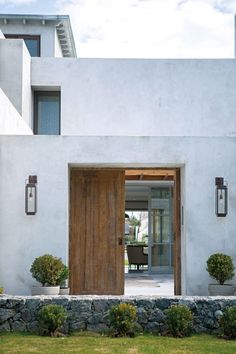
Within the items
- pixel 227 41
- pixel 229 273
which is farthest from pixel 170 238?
pixel 229 273

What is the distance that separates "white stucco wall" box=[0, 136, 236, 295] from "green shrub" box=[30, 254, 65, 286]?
1.80 feet

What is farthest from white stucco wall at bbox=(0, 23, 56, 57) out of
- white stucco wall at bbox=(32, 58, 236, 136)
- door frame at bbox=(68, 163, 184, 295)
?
door frame at bbox=(68, 163, 184, 295)

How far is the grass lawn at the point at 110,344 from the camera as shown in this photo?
304 inches

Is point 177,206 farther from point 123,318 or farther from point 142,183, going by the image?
point 142,183

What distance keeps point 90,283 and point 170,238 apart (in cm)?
833

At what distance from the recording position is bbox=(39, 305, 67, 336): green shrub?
8508 millimetres

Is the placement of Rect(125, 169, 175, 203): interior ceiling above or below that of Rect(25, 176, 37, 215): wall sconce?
above

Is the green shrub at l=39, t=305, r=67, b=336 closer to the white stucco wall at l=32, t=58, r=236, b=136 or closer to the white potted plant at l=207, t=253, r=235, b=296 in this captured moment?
the white potted plant at l=207, t=253, r=235, b=296

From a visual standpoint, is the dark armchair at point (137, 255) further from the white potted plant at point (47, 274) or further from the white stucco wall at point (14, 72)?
the white potted plant at point (47, 274)

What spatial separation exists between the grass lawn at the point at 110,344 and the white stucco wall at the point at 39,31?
11918 mm

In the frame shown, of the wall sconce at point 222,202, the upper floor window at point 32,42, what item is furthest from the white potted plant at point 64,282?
the upper floor window at point 32,42

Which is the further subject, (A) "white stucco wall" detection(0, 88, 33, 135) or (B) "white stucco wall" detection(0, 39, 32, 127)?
(B) "white stucco wall" detection(0, 39, 32, 127)

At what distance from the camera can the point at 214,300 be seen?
354 inches

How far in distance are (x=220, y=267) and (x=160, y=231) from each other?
9573 mm
